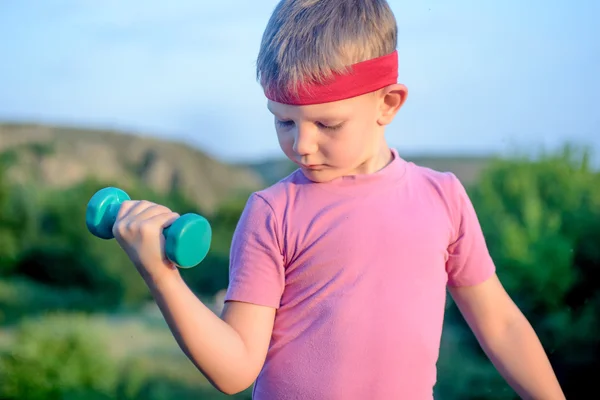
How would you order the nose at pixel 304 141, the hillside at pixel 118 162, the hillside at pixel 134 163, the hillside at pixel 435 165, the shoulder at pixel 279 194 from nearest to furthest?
the nose at pixel 304 141, the shoulder at pixel 279 194, the hillside at pixel 118 162, the hillside at pixel 134 163, the hillside at pixel 435 165

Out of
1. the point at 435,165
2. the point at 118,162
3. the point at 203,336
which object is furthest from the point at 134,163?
the point at 203,336

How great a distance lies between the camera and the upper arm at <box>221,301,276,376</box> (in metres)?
1.84

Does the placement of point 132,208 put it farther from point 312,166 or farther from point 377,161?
point 377,161

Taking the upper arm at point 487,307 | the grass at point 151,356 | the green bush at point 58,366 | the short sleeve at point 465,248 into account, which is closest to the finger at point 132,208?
the short sleeve at point 465,248

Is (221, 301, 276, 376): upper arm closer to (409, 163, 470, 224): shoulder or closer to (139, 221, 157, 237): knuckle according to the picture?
(139, 221, 157, 237): knuckle

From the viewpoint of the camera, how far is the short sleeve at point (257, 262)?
1.87 metres

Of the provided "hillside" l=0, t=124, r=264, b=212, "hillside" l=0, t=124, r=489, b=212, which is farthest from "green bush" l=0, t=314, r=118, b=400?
"hillside" l=0, t=124, r=489, b=212

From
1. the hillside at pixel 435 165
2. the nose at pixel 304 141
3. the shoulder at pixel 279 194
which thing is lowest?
the hillside at pixel 435 165

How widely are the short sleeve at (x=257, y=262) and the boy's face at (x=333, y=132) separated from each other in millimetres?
153

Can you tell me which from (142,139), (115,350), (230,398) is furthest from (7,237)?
(142,139)

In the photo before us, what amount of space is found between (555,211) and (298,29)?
3626 millimetres

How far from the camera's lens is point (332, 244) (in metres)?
1.91

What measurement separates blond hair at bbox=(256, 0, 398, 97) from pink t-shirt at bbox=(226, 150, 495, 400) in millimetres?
271

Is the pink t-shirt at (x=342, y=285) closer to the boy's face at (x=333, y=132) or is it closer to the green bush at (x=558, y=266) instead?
the boy's face at (x=333, y=132)
